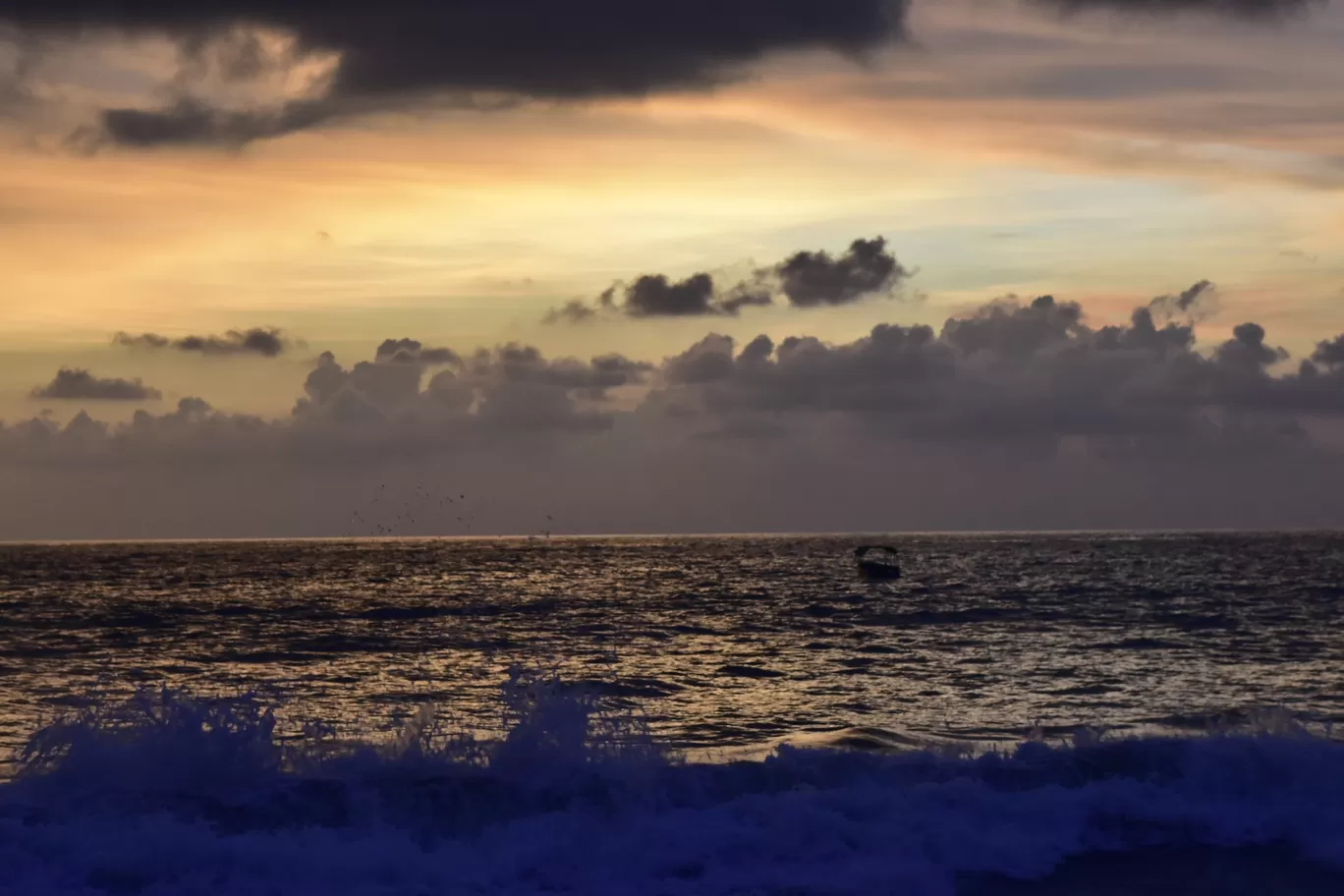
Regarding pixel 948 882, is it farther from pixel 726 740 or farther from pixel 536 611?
pixel 536 611

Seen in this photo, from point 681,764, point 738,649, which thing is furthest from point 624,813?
point 738,649

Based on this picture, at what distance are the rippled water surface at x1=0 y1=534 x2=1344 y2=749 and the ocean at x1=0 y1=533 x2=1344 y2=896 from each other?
0.85 ft

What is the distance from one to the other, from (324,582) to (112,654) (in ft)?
167

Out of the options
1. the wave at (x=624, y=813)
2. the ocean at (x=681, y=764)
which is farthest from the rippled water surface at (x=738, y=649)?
the wave at (x=624, y=813)

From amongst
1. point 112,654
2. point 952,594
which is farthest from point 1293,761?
point 952,594

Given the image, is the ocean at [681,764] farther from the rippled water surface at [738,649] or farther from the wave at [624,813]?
the rippled water surface at [738,649]

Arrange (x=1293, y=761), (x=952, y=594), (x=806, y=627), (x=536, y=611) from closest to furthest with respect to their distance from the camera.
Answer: (x=1293, y=761), (x=806, y=627), (x=536, y=611), (x=952, y=594)

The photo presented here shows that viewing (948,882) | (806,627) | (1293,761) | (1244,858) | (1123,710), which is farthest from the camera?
(806,627)

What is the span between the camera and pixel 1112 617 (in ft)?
174

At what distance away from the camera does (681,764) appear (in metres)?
19.1

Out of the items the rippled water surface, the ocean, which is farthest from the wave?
the rippled water surface

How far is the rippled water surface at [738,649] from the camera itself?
2916 cm

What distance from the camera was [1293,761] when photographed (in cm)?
1862

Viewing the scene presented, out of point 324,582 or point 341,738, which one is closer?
point 341,738
